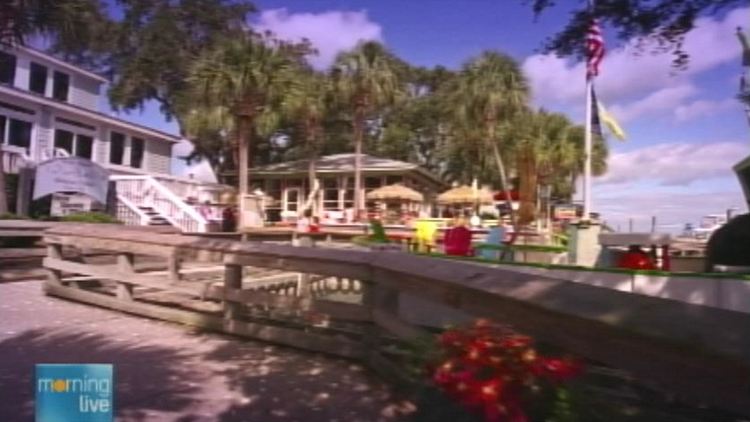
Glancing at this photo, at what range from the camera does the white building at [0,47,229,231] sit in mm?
25109

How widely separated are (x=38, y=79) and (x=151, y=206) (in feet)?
29.1

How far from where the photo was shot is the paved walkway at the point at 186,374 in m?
4.43

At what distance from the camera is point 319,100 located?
34.7 meters

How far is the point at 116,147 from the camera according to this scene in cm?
3241

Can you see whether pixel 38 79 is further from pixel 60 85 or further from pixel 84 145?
pixel 84 145

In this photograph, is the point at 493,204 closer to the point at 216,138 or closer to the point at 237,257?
the point at 216,138

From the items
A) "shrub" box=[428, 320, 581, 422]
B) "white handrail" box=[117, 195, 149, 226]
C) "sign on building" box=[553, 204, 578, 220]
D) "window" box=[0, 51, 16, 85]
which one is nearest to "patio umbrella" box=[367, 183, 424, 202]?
"white handrail" box=[117, 195, 149, 226]

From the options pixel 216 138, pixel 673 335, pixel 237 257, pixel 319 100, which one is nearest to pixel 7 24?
pixel 237 257

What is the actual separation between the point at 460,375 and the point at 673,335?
128cm

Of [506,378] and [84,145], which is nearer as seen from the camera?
[506,378]

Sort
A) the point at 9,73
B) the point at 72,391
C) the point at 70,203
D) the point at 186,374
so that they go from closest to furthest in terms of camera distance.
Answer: the point at 72,391 → the point at 186,374 → the point at 70,203 → the point at 9,73

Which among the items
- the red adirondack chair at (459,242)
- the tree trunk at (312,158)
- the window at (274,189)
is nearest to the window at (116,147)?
the tree trunk at (312,158)

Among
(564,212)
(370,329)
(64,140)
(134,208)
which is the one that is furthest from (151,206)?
(564,212)

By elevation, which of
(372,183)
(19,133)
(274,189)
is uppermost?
(19,133)
